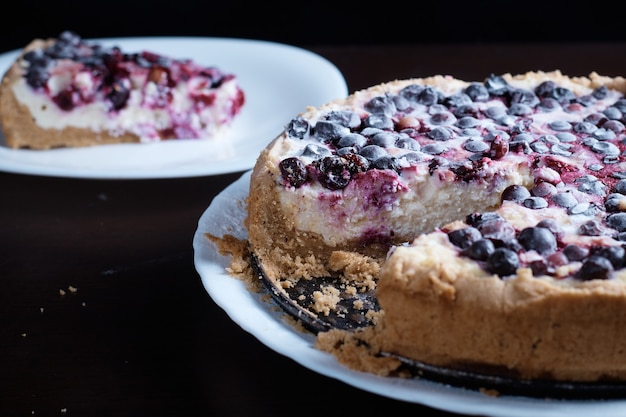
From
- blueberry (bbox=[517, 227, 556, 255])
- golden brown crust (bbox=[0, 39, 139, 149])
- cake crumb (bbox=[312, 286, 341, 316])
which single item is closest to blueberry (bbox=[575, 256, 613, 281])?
blueberry (bbox=[517, 227, 556, 255])

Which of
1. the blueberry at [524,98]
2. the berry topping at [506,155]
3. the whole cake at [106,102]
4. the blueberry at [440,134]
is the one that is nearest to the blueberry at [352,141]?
the berry topping at [506,155]

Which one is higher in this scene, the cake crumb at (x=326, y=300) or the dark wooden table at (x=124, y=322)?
the cake crumb at (x=326, y=300)

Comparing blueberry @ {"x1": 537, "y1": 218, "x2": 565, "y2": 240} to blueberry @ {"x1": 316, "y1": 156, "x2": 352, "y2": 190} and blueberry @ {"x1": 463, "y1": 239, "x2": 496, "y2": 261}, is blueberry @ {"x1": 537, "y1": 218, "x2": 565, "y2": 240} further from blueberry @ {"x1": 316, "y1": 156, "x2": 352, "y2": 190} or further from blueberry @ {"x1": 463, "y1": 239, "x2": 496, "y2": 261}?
blueberry @ {"x1": 316, "y1": 156, "x2": 352, "y2": 190}

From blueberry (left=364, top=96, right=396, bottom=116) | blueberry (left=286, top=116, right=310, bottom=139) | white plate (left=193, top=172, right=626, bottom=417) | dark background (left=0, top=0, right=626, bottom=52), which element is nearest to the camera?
white plate (left=193, top=172, right=626, bottom=417)

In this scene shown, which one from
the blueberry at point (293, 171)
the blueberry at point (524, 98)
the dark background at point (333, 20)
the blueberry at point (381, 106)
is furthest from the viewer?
the dark background at point (333, 20)

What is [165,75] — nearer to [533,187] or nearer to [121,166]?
[121,166]

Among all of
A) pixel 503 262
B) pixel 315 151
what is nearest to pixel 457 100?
pixel 315 151

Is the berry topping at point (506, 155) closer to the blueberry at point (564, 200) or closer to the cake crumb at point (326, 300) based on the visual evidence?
the blueberry at point (564, 200)

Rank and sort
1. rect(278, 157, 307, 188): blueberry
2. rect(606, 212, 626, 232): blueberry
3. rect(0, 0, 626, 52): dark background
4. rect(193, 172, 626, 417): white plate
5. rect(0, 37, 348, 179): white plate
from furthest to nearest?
rect(0, 0, 626, 52): dark background < rect(0, 37, 348, 179): white plate < rect(278, 157, 307, 188): blueberry < rect(606, 212, 626, 232): blueberry < rect(193, 172, 626, 417): white plate
